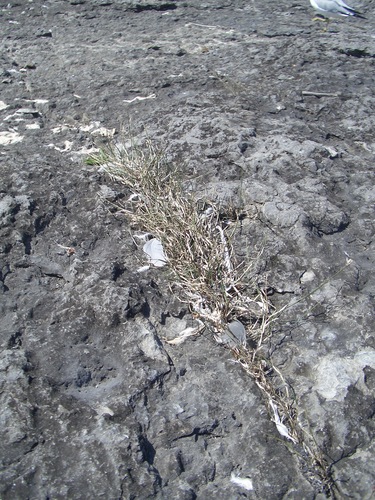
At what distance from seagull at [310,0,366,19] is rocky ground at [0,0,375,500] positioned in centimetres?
46

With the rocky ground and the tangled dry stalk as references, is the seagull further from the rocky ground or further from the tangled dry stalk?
the tangled dry stalk

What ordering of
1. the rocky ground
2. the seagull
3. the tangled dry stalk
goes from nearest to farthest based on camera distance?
the rocky ground, the tangled dry stalk, the seagull

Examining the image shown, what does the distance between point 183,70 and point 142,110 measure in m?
0.54

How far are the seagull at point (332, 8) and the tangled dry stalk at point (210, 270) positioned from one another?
2381mm

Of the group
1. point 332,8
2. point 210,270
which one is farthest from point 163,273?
point 332,8

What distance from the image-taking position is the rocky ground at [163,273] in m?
1.62

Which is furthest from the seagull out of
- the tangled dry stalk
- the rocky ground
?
the tangled dry stalk

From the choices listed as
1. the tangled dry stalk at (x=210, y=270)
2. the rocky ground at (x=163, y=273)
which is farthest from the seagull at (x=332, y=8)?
the tangled dry stalk at (x=210, y=270)

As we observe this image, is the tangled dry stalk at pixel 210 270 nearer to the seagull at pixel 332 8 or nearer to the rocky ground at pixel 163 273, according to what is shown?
the rocky ground at pixel 163 273

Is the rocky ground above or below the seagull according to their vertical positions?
below

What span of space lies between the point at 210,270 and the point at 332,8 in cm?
307

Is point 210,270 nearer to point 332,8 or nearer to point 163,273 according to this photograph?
point 163,273

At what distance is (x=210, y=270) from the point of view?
2029 millimetres

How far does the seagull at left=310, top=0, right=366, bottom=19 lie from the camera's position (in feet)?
14.0
